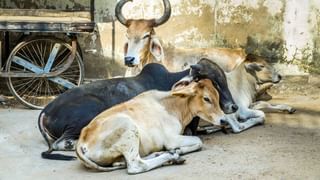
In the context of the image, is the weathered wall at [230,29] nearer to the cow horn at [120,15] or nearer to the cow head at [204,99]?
the cow horn at [120,15]

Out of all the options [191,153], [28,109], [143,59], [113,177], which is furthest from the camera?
[28,109]

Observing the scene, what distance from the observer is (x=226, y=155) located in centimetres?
540

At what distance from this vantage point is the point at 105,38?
26.8 feet

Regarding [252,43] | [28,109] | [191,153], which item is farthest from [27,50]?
Answer: [191,153]

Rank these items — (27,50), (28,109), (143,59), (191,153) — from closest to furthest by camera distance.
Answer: (191,153)
(143,59)
(28,109)
(27,50)

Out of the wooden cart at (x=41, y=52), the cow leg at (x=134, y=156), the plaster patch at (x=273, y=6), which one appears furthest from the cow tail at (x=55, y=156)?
the plaster patch at (x=273, y=6)

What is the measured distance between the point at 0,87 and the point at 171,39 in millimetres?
2170

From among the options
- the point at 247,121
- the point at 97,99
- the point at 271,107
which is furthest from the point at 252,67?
the point at 97,99

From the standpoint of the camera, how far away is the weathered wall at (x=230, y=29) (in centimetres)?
814

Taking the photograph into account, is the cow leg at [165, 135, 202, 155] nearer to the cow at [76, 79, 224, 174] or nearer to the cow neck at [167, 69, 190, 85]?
the cow at [76, 79, 224, 174]

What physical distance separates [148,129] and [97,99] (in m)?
0.98

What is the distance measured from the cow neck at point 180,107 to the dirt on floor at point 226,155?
294mm

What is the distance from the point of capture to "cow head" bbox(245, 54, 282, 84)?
7.19 metres

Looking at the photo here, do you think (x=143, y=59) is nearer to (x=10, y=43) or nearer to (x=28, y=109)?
(x=28, y=109)
